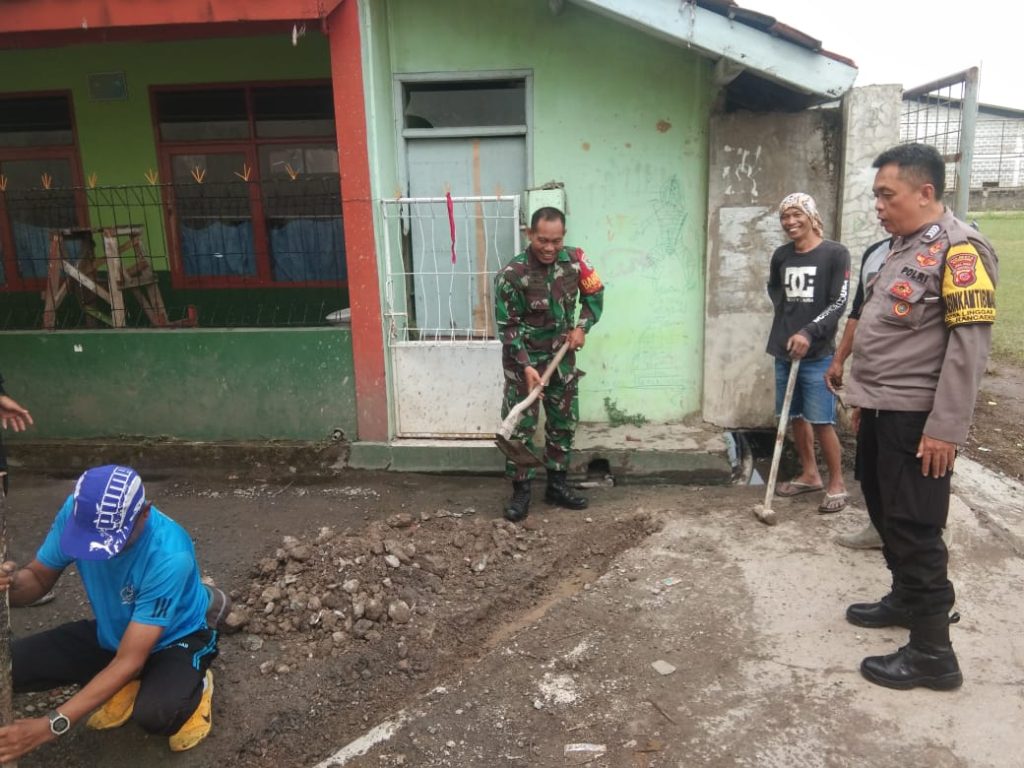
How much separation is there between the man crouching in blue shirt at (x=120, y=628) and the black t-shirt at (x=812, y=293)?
137 inches

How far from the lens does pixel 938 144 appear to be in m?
5.97

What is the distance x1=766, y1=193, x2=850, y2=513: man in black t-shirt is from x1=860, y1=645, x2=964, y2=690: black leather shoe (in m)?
1.65

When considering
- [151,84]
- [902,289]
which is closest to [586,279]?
[902,289]

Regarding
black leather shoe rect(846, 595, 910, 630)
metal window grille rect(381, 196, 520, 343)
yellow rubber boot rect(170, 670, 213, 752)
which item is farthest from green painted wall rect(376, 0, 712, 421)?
yellow rubber boot rect(170, 670, 213, 752)

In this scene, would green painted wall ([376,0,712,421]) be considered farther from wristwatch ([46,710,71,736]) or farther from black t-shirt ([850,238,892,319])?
wristwatch ([46,710,71,736])

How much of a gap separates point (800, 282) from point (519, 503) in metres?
2.12

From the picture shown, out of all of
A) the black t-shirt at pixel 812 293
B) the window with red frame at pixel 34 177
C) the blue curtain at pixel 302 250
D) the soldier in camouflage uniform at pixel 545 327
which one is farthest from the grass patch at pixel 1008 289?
the window with red frame at pixel 34 177

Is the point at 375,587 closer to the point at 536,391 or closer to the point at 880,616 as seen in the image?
the point at 536,391

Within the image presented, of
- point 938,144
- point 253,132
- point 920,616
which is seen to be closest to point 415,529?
point 920,616

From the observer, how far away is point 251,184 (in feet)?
23.1

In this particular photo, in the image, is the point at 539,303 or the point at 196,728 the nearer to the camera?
the point at 196,728

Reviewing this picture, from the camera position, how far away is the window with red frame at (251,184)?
6.96 meters

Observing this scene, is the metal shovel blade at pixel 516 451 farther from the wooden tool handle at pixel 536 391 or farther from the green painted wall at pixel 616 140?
the green painted wall at pixel 616 140

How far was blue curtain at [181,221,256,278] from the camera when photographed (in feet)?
23.6
